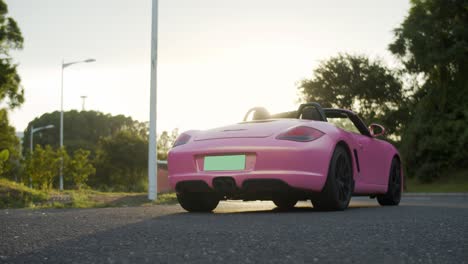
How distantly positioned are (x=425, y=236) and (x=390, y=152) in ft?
15.8

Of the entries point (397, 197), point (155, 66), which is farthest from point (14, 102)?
point (397, 197)

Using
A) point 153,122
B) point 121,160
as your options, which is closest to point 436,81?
point 121,160

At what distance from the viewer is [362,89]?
4059cm

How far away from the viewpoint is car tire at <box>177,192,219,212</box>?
24.4ft

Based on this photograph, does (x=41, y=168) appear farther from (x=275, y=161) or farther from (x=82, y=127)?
(x=82, y=127)

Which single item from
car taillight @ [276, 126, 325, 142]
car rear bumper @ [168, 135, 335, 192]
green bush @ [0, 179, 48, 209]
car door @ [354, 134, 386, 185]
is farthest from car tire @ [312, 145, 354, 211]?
green bush @ [0, 179, 48, 209]

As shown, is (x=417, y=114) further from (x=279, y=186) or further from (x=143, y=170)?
(x=279, y=186)

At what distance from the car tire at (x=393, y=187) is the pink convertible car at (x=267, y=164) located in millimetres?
1635

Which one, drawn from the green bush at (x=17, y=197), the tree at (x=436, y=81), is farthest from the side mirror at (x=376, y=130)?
the tree at (x=436, y=81)

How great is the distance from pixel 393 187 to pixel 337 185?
2536 mm

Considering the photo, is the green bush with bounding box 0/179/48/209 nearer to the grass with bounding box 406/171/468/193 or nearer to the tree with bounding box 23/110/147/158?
the grass with bounding box 406/171/468/193

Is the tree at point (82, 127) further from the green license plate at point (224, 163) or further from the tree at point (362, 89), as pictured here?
the green license plate at point (224, 163)

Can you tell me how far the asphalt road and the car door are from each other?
2.16 m

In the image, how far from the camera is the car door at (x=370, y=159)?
7.93 metres
